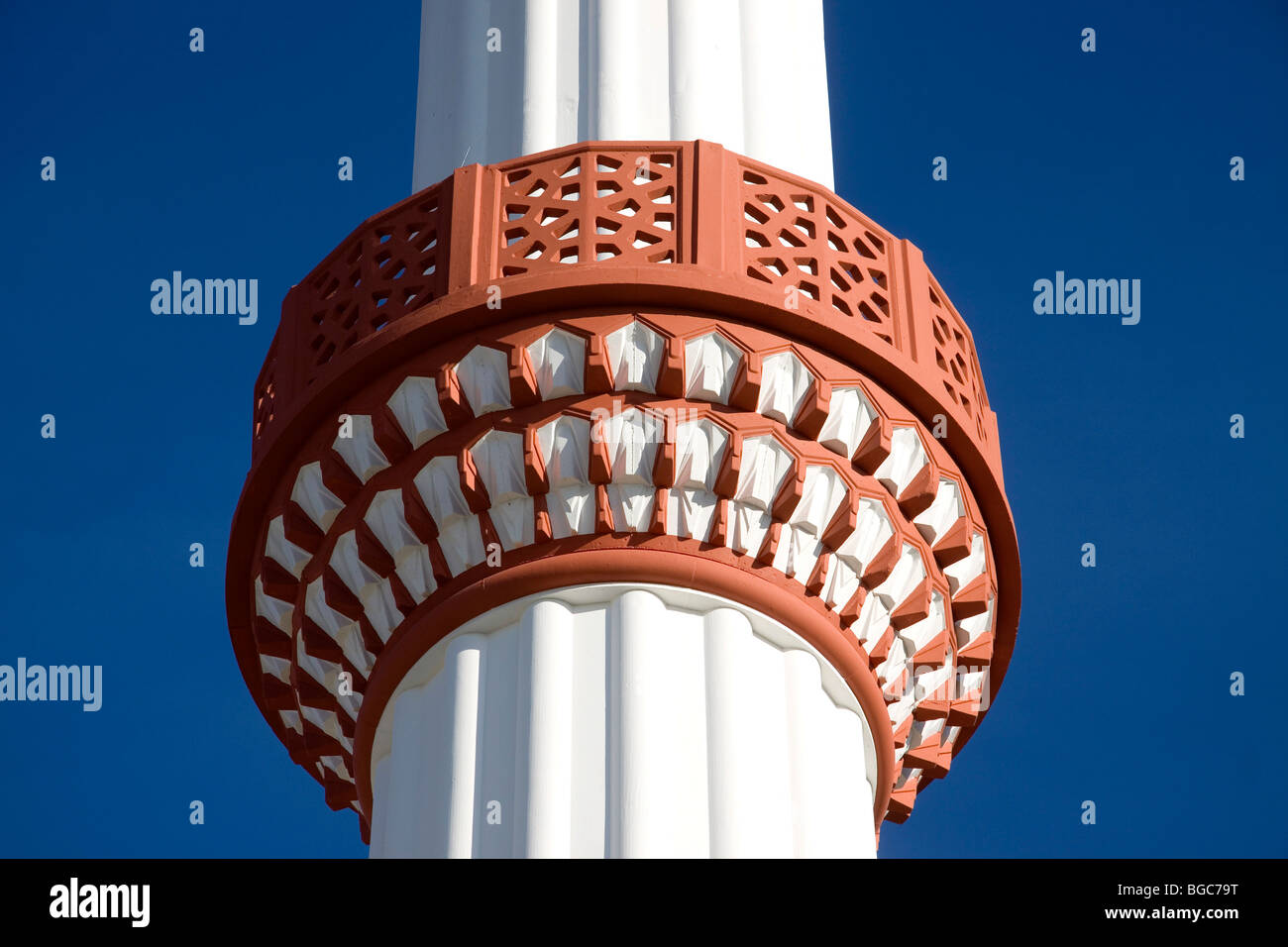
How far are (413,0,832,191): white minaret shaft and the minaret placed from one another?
0.03 metres

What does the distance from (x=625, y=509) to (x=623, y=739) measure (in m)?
0.79

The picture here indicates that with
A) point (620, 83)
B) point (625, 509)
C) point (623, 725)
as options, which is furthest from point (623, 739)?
point (620, 83)

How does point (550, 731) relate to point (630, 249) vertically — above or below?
below

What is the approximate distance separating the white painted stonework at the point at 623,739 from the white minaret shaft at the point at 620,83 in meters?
1.82

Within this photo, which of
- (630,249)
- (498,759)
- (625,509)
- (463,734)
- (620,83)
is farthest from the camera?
(620,83)

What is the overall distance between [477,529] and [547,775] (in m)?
1.00

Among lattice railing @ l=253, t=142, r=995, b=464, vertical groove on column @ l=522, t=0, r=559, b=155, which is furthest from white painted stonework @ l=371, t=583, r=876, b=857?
vertical groove on column @ l=522, t=0, r=559, b=155

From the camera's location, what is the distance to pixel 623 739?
261 inches

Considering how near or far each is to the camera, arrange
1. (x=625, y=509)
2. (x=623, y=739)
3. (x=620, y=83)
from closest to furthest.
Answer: (x=623, y=739), (x=625, y=509), (x=620, y=83)

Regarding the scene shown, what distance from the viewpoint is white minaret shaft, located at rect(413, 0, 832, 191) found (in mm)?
8117

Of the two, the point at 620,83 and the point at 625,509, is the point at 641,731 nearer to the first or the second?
the point at 625,509
